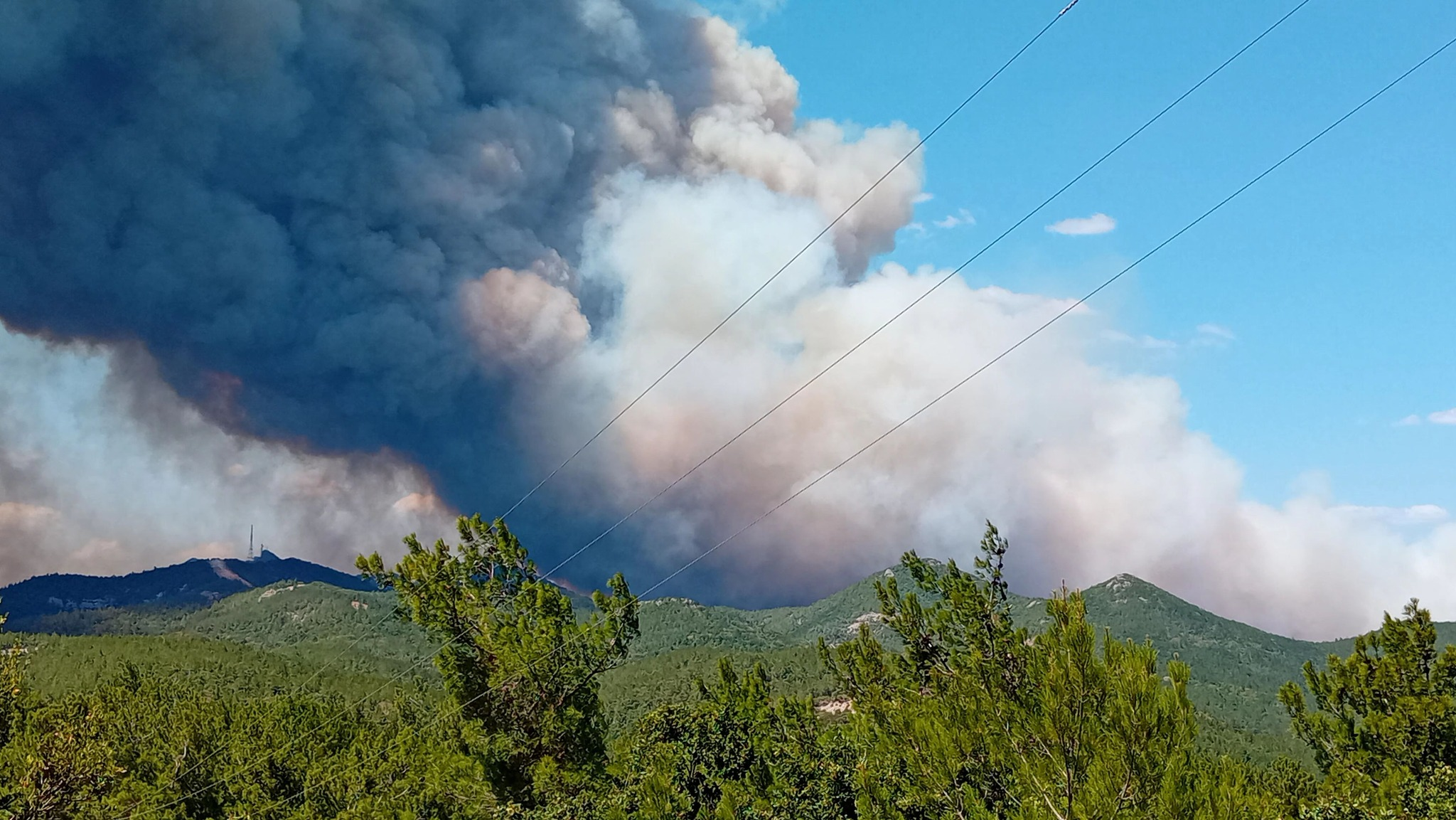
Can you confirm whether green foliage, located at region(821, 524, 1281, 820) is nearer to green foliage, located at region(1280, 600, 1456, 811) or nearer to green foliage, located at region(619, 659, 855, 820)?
green foliage, located at region(619, 659, 855, 820)

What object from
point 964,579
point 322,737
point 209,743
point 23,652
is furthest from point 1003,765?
point 322,737

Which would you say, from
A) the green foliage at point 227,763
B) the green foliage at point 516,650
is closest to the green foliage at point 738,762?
the green foliage at point 516,650

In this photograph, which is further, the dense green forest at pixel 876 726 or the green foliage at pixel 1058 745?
the dense green forest at pixel 876 726

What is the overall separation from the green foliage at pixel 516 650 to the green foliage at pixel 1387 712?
2078 cm

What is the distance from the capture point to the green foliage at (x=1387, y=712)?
26.8 metres

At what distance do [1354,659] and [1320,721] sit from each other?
240cm

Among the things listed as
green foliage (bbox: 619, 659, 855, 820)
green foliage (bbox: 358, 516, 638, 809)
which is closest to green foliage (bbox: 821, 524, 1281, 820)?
green foliage (bbox: 619, 659, 855, 820)

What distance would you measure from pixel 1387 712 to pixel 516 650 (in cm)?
2655

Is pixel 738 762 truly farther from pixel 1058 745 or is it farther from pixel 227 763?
pixel 227 763

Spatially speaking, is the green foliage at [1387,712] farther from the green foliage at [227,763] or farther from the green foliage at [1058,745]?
the green foliage at [227,763]

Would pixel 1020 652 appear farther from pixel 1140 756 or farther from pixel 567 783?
pixel 567 783

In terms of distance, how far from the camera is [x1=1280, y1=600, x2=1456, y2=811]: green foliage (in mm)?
26781

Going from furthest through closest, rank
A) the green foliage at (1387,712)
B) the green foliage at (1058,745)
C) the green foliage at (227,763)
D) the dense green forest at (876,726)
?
the green foliage at (227,763) < the green foliage at (1387,712) < the dense green forest at (876,726) < the green foliage at (1058,745)

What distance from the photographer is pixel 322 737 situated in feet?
276
